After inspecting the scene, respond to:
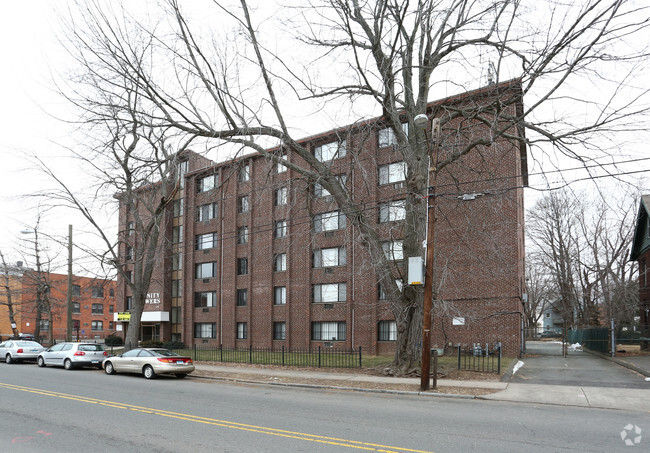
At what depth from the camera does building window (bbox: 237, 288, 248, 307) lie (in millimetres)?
36188

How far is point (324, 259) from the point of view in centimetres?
3206

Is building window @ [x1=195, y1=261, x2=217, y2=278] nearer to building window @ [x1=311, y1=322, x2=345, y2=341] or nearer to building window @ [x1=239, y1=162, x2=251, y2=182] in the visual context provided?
building window @ [x1=239, y1=162, x2=251, y2=182]

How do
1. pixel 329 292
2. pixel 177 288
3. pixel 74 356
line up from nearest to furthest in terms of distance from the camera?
pixel 74 356, pixel 329 292, pixel 177 288

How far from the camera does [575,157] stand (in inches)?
583

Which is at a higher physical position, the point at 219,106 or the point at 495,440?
the point at 219,106

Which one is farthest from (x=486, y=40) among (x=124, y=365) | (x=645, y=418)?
(x=124, y=365)

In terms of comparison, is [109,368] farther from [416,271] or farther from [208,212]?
[208,212]

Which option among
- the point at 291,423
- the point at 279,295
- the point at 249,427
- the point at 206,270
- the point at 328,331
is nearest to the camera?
the point at 249,427

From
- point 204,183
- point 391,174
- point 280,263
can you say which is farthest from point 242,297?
point 391,174

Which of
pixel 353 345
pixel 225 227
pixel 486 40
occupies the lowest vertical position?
pixel 353 345

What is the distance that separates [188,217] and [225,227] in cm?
422

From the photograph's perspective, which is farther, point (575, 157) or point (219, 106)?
point (219, 106)

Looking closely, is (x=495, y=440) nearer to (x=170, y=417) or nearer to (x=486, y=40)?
(x=170, y=417)

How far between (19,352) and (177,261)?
54.7 ft
